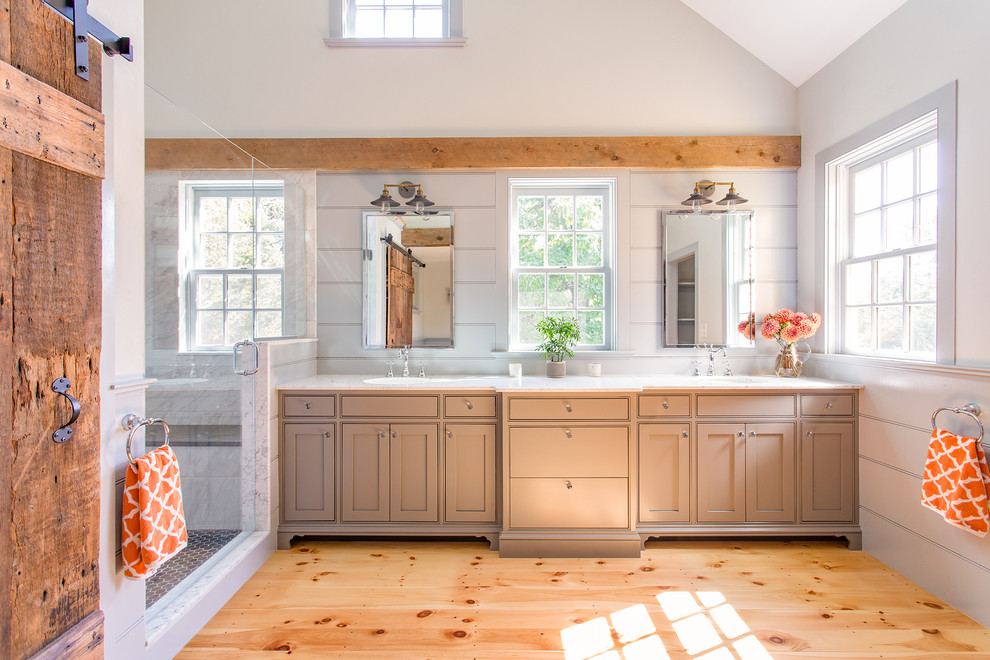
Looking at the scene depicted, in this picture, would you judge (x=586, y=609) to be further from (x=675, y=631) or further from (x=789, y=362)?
(x=789, y=362)

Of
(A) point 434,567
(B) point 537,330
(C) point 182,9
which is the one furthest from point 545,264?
(C) point 182,9

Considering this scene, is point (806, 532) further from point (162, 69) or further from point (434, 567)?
point (162, 69)

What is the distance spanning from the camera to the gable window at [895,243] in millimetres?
2229

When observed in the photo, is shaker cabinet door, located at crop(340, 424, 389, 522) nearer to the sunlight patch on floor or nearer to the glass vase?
the sunlight patch on floor

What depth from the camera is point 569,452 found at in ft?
8.39

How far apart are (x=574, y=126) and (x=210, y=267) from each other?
2364mm

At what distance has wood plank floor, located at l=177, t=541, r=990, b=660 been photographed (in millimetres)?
1825

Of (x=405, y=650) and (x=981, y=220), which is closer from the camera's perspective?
(x=405, y=650)

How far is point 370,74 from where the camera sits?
10.4 ft

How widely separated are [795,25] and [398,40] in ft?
8.03

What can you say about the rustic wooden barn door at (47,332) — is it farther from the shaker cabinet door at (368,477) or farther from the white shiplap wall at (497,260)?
the white shiplap wall at (497,260)

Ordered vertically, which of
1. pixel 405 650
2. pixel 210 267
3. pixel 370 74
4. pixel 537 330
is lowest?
pixel 405 650

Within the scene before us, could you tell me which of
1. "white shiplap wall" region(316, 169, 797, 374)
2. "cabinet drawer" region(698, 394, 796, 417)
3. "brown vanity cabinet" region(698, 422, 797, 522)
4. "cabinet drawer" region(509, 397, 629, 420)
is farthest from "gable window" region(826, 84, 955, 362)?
"cabinet drawer" region(509, 397, 629, 420)

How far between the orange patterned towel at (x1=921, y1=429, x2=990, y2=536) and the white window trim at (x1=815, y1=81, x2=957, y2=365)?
0.41m
